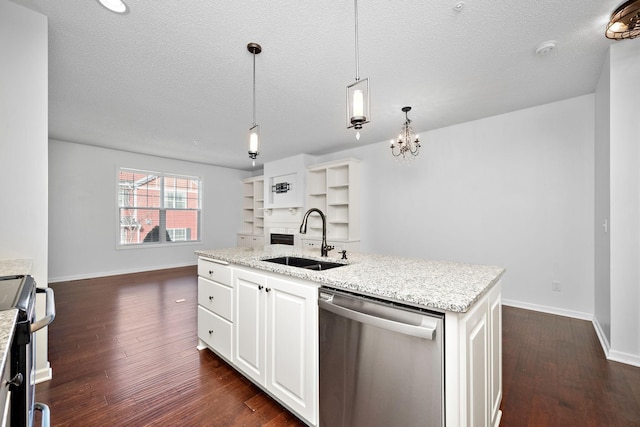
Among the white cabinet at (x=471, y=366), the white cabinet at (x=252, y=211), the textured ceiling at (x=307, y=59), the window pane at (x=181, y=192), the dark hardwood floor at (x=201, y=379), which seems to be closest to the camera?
the white cabinet at (x=471, y=366)

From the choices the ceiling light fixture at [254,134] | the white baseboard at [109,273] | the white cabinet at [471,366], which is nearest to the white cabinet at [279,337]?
the white cabinet at [471,366]

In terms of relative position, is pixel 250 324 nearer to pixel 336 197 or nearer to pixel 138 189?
pixel 336 197

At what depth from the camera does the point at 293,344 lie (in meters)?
1.62

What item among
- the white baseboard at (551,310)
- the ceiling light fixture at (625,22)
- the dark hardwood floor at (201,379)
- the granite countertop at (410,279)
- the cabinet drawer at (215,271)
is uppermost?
the ceiling light fixture at (625,22)

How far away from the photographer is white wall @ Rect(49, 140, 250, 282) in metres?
4.96

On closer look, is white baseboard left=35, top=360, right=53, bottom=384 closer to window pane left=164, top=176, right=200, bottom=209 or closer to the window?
the window

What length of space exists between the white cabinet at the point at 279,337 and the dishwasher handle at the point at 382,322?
0.14 metres

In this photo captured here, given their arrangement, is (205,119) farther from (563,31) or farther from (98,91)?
(563,31)

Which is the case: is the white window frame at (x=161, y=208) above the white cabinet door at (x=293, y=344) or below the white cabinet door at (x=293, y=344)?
above

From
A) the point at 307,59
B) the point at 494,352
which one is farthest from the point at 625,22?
the point at 494,352

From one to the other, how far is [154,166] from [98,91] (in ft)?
10.9

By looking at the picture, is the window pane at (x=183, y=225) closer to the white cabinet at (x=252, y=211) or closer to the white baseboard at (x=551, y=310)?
the white cabinet at (x=252, y=211)

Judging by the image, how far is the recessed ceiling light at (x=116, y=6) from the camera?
1789 mm

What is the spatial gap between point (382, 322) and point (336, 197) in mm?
4467
